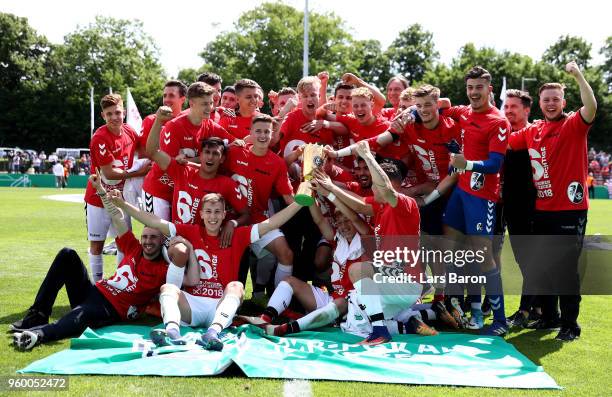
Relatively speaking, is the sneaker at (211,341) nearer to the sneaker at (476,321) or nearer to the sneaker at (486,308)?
the sneaker at (476,321)

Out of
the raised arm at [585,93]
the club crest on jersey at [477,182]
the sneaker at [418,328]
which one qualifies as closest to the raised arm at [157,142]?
the sneaker at [418,328]

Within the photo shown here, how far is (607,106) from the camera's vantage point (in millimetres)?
53781

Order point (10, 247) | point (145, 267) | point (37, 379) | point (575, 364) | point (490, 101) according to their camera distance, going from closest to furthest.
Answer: point (37, 379) → point (575, 364) → point (145, 267) → point (490, 101) → point (10, 247)

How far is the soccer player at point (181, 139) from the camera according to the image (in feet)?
22.7

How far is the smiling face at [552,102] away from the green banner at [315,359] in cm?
241

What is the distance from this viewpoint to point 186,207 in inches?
268

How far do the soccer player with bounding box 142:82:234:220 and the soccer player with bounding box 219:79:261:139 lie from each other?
0.53 m

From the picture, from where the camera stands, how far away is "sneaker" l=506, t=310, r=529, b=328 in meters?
6.79

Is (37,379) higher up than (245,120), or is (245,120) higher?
(245,120)

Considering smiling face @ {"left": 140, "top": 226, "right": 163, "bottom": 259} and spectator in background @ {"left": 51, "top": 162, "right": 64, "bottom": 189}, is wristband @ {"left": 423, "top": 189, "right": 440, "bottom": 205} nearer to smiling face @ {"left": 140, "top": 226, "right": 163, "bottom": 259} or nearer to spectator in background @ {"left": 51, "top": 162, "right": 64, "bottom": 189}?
smiling face @ {"left": 140, "top": 226, "right": 163, "bottom": 259}

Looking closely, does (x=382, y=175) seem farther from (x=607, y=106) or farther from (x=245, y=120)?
(x=607, y=106)

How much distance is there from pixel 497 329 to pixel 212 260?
9.76ft

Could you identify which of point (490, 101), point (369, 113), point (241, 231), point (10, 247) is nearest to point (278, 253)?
point (241, 231)

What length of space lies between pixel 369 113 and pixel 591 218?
16440 mm
